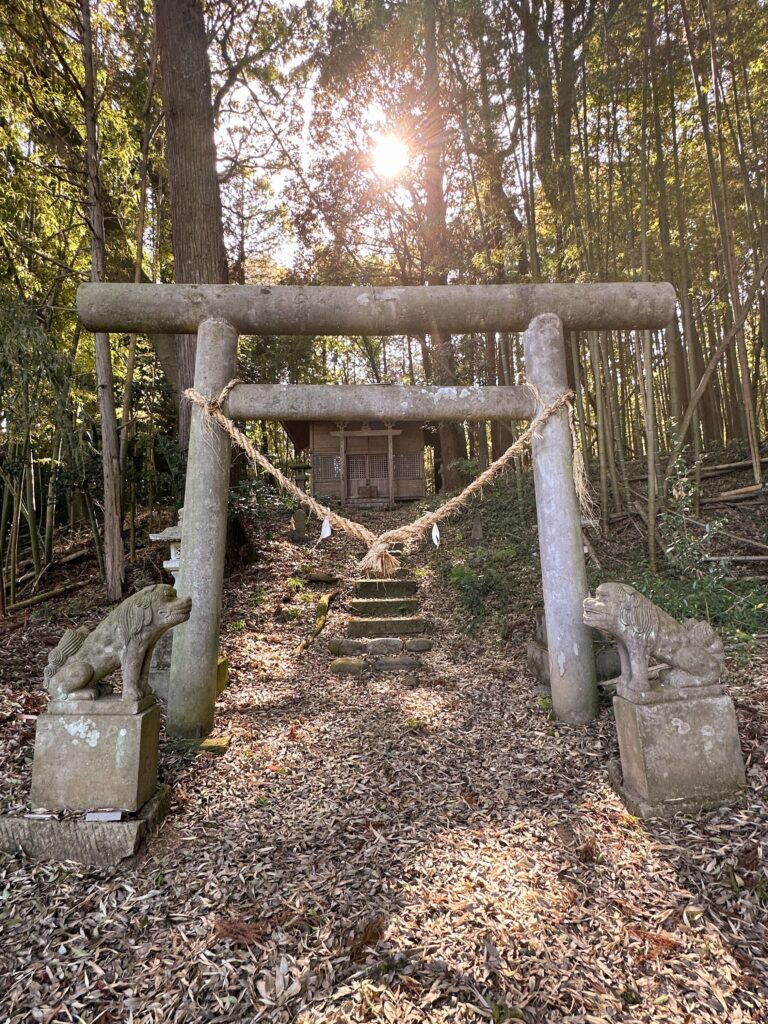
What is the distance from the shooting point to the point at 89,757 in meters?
2.23

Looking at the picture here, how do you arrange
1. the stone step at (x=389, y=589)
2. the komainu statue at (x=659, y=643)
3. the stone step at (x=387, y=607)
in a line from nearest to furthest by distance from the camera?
the komainu statue at (x=659, y=643) → the stone step at (x=387, y=607) → the stone step at (x=389, y=589)

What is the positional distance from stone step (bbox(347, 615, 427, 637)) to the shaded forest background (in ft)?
8.68

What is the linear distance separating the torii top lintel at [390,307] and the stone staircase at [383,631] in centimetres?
307

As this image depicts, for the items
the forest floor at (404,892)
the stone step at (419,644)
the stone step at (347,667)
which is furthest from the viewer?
the stone step at (419,644)

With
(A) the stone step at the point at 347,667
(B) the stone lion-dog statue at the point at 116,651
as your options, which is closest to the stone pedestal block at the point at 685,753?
(B) the stone lion-dog statue at the point at 116,651

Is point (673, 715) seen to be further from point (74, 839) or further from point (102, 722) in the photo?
point (74, 839)

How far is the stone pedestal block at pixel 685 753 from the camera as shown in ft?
7.32

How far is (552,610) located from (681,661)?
0.96 meters

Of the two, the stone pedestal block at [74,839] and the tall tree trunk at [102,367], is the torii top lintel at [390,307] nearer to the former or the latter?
the tall tree trunk at [102,367]

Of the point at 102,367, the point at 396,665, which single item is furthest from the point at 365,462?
the point at 396,665

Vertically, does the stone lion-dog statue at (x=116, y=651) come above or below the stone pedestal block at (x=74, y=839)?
above

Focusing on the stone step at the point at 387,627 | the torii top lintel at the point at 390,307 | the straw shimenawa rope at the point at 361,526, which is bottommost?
the stone step at the point at 387,627

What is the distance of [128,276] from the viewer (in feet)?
27.6

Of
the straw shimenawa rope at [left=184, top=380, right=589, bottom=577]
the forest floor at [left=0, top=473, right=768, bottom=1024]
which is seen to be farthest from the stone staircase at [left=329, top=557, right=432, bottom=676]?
the straw shimenawa rope at [left=184, top=380, right=589, bottom=577]
